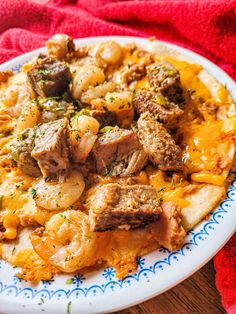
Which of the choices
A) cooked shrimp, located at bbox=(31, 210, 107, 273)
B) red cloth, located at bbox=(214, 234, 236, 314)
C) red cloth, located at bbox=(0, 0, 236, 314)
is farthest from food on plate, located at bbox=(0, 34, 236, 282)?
red cloth, located at bbox=(0, 0, 236, 314)

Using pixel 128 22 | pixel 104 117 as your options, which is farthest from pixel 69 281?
pixel 128 22

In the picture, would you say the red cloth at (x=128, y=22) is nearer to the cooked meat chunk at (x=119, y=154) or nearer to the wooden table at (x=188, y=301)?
the cooked meat chunk at (x=119, y=154)

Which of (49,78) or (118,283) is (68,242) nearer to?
(118,283)

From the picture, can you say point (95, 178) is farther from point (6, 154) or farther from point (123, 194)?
point (6, 154)

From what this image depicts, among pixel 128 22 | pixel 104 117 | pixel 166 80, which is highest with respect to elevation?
pixel 166 80

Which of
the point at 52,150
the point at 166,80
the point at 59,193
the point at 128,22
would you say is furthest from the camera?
the point at 128,22

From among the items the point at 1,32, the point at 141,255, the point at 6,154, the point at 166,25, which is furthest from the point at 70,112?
the point at 1,32
